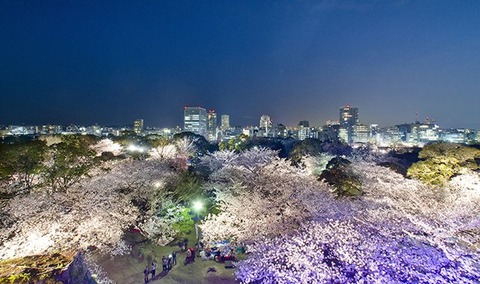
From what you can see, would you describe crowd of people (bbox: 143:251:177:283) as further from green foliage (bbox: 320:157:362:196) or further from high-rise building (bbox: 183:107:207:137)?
high-rise building (bbox: 183:107:207:137)

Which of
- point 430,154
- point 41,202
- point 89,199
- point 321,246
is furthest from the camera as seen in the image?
point 430,154

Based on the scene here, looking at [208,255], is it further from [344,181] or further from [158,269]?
[344,181]

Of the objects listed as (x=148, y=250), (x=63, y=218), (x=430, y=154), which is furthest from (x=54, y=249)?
(x=430, y=154)

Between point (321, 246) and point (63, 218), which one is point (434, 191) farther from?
point (63, 218)

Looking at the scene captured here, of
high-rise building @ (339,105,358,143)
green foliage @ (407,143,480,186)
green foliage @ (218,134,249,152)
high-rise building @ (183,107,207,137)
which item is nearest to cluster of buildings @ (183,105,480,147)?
high-rise building @ (183,107,207,137)

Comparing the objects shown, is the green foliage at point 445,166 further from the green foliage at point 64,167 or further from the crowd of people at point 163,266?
the green foliage at point 64,167

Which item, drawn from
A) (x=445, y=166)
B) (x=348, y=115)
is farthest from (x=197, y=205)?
(x=348, y=115)

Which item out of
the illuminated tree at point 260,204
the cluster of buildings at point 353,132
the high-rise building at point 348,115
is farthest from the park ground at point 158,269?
the high-rise building at point 348,115
